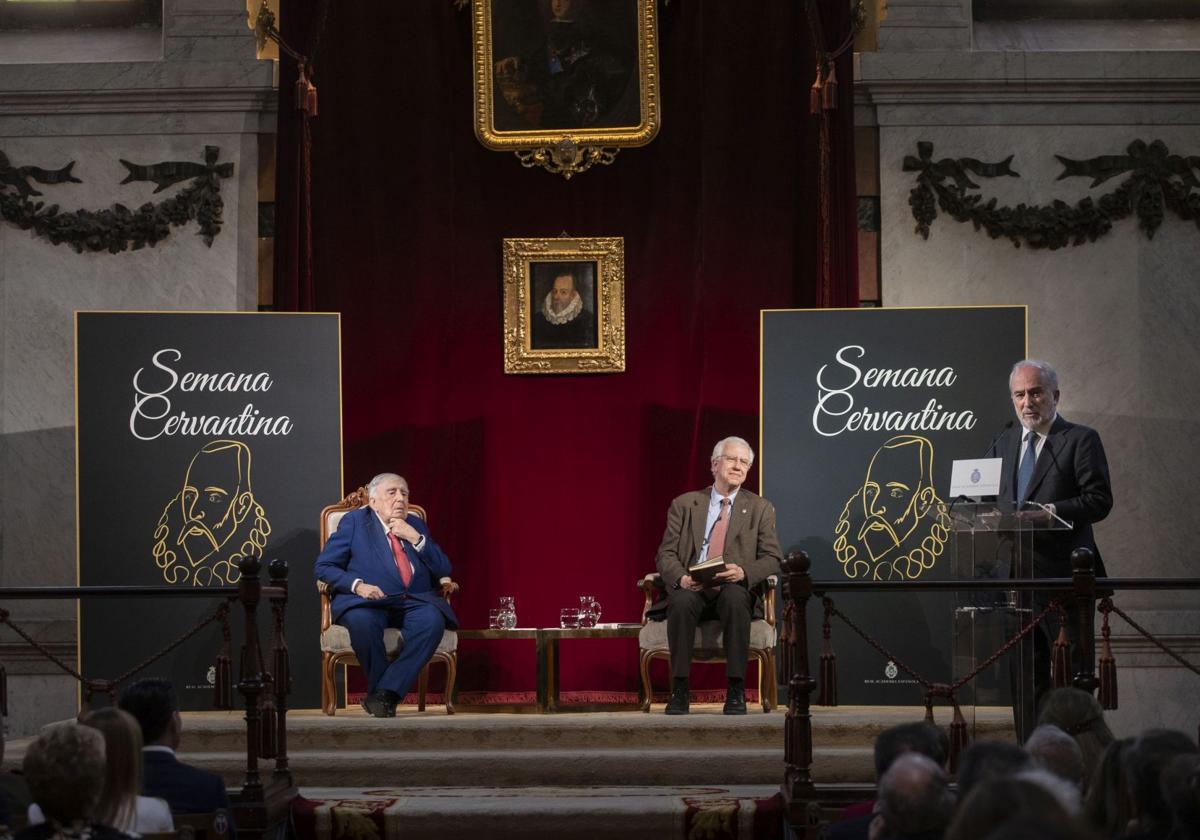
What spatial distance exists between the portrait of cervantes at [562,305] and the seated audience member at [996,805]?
244 inches

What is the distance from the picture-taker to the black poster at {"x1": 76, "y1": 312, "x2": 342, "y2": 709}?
23.4 ft

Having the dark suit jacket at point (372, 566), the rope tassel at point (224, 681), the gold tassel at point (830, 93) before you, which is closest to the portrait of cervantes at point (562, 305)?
the dark suit jacket at point (372, 566)

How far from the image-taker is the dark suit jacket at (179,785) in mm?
3854

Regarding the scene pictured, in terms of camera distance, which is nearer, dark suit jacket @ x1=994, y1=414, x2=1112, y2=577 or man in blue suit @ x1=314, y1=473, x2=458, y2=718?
dark suit jacket @ x1=994, y1=414, x2=1112, y2=577

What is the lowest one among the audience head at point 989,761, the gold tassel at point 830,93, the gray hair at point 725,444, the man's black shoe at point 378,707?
the man's black shoe at point 378,707

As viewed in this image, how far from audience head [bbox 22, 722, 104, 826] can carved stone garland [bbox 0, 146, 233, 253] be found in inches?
213

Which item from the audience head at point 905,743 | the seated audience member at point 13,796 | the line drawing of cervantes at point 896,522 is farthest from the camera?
the line drawing of cervantes at point 896,522

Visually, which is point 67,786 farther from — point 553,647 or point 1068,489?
point 553,647

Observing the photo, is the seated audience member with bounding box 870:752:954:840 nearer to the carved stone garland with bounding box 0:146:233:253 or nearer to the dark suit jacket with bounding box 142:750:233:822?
the dark suit jacket with bounding box 142:750:233:822

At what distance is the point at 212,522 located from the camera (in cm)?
726

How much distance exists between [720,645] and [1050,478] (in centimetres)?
186

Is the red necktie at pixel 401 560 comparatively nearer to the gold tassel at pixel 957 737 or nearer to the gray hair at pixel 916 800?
the gold tassel at pixel 957 737

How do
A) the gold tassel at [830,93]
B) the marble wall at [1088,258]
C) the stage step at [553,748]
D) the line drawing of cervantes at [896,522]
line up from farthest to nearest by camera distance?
the marble wall at [1088,258]
the gold tassel at [830,93]
the line drawing of cervantes at [896,522]
the stage step at [553,748]

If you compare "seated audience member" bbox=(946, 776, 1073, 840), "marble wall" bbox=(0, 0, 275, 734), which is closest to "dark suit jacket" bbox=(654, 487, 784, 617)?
"marble wall" bbox=(0, 0, 275, 734)
